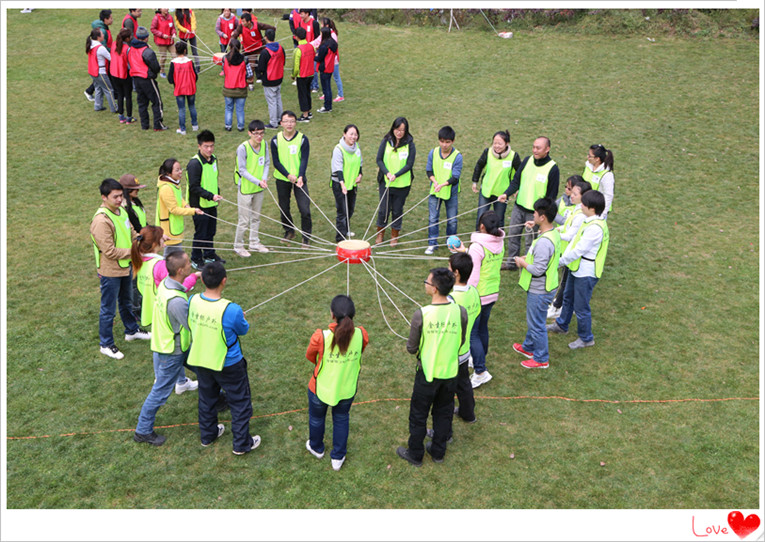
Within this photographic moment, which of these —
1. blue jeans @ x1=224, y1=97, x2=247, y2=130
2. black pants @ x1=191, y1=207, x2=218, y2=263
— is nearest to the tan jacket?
black pants @ x1=191, y1=207, x2=218, y2=263

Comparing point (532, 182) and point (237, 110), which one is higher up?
point (237, 110)

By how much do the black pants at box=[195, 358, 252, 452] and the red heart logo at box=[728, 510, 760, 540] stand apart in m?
4.03

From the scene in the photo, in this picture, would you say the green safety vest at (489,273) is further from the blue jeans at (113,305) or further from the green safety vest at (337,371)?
the blue jeans at (113,305)

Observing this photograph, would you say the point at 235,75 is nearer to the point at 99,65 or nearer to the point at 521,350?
the point at 99,65

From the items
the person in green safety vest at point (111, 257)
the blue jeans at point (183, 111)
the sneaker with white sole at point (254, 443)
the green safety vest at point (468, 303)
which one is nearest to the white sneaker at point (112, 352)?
the person in green safety vest at point (111, 257)

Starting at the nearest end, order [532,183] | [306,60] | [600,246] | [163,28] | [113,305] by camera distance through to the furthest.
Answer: [113,305] < [600,246] < [532,183] < [306,60] < [163,28]

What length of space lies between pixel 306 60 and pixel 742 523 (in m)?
11.3

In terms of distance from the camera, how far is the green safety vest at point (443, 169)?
8336 mm

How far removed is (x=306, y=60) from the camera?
1291cm

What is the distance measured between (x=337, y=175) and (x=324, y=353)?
4.29m

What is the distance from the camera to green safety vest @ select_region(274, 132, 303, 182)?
8438 millimetres

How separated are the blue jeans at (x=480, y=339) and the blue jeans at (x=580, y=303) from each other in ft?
4.02

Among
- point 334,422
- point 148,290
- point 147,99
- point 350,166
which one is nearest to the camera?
point 334,422

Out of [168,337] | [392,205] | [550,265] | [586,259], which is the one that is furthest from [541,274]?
[168,337]
